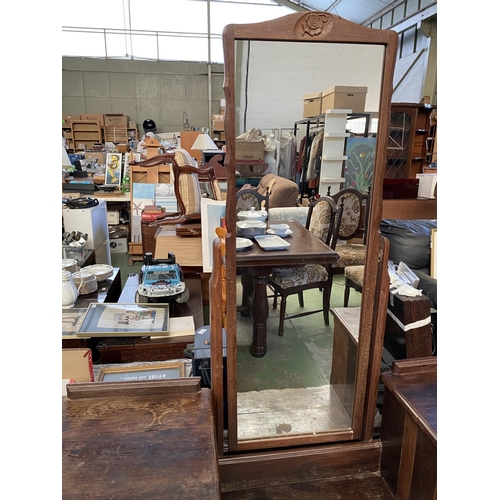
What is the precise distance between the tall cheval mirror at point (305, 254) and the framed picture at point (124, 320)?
2.07 ft

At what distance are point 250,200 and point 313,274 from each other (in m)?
0.39

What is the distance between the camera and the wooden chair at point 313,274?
4.46 ft

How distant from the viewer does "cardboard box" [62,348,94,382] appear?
141cm

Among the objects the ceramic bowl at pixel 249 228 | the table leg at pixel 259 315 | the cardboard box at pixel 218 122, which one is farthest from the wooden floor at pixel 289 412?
the cardboard box at pixel 218 122

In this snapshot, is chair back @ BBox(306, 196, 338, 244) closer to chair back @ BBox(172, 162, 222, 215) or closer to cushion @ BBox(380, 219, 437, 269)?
cushion @ BBox(380, 219, 437, 269)

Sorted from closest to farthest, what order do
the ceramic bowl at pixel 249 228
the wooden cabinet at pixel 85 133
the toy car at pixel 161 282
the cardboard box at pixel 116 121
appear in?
the ceramic bowl at pixel 249 228
the toy car at pixel 161 282
the wooden cabinet at pixel 85 133
the cardboard box at pixel 116 121

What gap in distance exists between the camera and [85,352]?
1431 millimetres

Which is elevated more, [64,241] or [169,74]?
[169,74]

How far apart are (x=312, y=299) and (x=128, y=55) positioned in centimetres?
944

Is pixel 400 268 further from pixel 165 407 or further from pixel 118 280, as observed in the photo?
pixel 118 280

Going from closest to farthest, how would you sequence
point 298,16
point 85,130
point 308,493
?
point 298,16 < point 308,493 < point 85,130

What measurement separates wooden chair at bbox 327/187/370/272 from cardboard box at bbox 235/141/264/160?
13.4 inches

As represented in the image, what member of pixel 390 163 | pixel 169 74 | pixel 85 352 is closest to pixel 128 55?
pixel 169 74

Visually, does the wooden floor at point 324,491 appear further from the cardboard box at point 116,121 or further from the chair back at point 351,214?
the cardboard box at point 116,121
